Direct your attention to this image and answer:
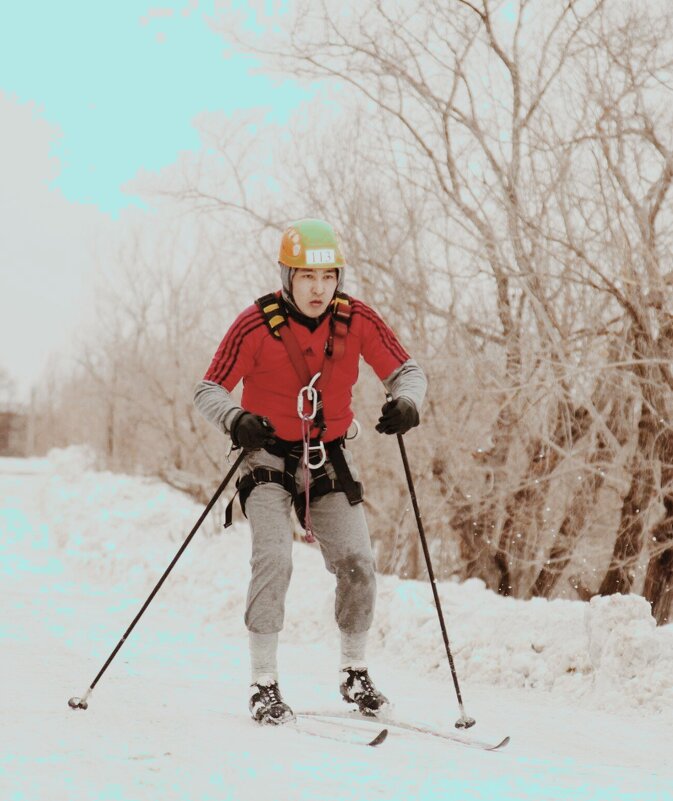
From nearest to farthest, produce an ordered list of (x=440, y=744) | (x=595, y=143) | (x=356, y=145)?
(x=440, y=744)
(x=595, y=143)
(x=356, y=145)

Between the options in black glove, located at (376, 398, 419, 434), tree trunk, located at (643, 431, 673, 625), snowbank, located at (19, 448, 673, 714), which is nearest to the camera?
black glove, located at (376, 398, 419, 434)

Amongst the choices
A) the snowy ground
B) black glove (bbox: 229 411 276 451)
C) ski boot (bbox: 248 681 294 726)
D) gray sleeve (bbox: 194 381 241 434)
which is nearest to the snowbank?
the snowy ground

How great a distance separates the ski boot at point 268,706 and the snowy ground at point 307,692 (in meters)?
0.11

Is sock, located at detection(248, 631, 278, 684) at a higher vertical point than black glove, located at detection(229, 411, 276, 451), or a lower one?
lower

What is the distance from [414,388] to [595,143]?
15.9 ft

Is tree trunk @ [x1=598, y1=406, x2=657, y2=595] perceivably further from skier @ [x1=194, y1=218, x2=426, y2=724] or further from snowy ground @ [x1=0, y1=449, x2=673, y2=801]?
skier @ [x1=194, y1=218, x2=426, y2=724]

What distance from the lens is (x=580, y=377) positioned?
9039mm

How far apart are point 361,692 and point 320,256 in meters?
2.00

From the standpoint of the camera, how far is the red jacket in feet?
14.7

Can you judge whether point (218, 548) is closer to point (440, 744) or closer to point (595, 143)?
point (595, 143)

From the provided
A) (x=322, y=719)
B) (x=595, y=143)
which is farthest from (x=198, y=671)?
(x=595, y=143)

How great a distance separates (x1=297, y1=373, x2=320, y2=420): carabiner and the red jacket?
0.06 metres

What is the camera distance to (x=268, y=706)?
4.34 meters

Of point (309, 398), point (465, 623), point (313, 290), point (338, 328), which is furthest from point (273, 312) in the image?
point (465, 623)
